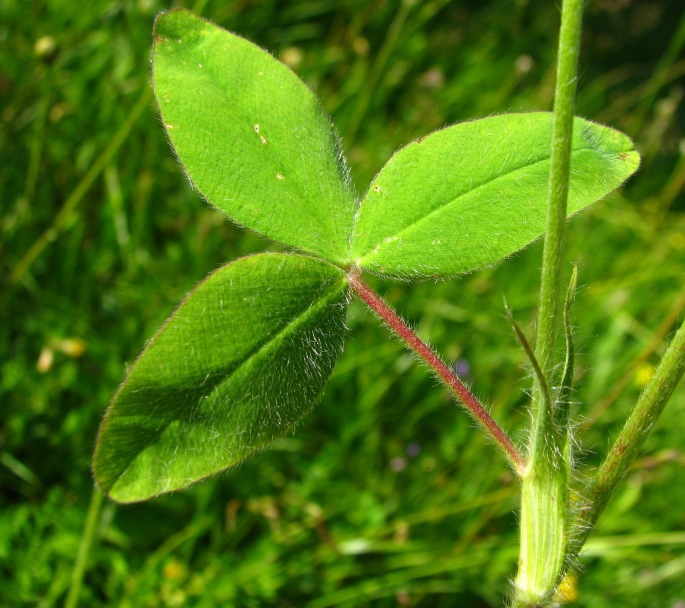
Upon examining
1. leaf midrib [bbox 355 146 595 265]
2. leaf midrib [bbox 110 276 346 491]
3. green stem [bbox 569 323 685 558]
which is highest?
leaf midrib [bbox 355 146 595 265]

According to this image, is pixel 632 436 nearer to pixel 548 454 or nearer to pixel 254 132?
pixel 548 454

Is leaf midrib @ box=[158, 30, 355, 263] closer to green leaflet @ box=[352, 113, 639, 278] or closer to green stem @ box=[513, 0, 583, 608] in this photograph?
green leaflet @ box=[352, 113, 639, 278]

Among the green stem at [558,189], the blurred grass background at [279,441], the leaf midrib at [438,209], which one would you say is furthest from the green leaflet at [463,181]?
the blurred grass background at [279,441]

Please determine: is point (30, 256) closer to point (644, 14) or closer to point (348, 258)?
point (348, 258)

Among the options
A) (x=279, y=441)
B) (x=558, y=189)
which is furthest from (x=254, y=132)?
(x=279, y=441)

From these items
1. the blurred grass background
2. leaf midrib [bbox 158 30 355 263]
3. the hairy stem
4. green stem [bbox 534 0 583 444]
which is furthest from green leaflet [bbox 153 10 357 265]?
the blurred grass background

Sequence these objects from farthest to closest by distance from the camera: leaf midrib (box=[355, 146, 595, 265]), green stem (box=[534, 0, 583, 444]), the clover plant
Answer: leaf midrib (box=[355, 146, 595, 265]), the clover plant, green stem (box=[534, 0, 583, 444])
